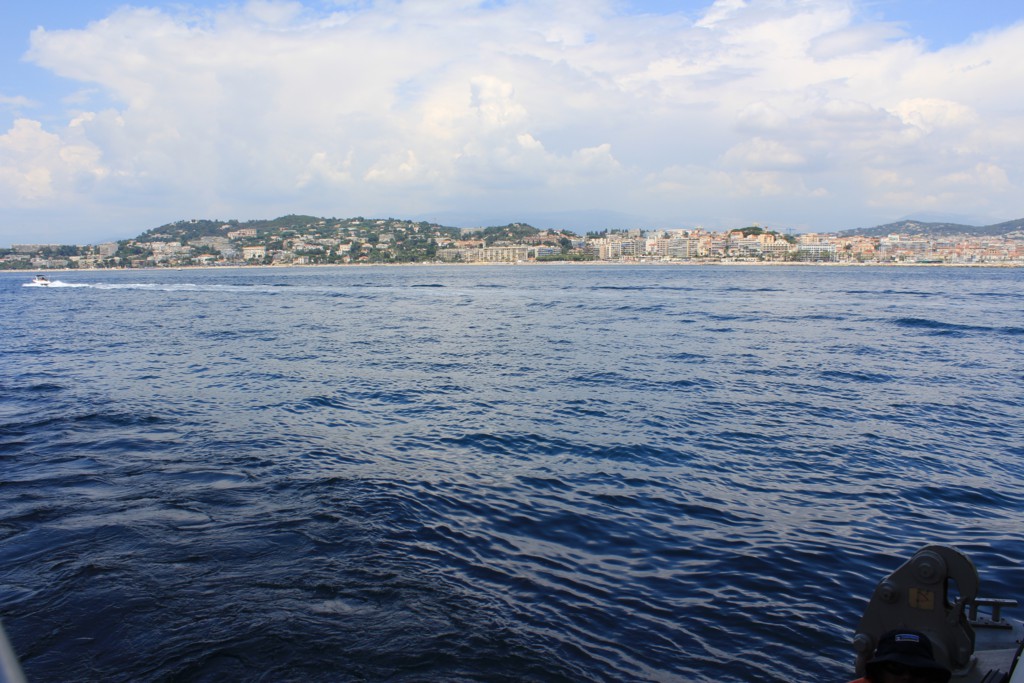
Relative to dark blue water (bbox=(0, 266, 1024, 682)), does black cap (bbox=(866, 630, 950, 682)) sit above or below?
above

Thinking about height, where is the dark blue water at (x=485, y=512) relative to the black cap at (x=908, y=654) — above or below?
below

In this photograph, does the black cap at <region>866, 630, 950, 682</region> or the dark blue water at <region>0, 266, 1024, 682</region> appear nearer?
the black cap at <region>866, 630, 950, 682</region>

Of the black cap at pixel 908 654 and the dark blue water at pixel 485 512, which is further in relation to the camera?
the dark blue water at pixel 485 512

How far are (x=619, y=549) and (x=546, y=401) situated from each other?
9.04 metres

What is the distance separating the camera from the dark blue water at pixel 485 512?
617cm

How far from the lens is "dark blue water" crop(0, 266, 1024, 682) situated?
243 inches

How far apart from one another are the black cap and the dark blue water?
8.28ft

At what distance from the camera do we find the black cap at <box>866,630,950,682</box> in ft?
11.1

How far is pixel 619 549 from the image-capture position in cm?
825

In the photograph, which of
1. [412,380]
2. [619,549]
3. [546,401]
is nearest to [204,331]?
[412,380]

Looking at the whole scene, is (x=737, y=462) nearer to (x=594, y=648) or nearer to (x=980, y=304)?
(x=594, y=648)

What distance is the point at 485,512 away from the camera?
942cm

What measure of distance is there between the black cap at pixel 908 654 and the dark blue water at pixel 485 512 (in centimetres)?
252

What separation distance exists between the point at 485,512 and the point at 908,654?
649cm
